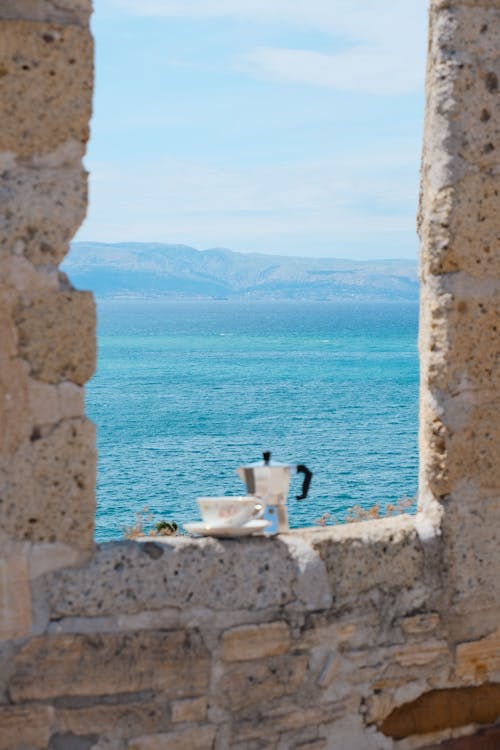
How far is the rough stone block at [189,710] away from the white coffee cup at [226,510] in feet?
1.72

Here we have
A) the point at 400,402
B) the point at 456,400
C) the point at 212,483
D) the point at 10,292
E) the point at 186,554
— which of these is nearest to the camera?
the point at 10,292

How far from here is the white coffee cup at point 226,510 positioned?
11.3 ft

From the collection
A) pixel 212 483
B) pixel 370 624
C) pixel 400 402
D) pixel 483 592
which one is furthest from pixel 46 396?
pixel 400 402

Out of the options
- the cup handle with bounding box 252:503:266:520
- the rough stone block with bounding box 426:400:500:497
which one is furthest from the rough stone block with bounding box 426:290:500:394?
the cup handle with bounding box 252:503:266:520

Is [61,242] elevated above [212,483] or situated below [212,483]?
above

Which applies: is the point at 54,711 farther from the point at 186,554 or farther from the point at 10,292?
the point at 10,292

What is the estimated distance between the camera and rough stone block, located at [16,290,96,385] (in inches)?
121

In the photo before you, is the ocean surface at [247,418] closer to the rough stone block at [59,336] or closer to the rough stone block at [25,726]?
the rough stone block at [25,726]

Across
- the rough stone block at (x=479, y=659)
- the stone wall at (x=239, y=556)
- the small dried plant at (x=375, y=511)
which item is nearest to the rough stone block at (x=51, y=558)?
the stone wall at (x=239, y=556)

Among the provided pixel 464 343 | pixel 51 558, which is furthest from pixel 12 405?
pixel 464 343

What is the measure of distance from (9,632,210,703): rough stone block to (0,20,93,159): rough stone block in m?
1.40

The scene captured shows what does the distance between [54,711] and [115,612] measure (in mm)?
322

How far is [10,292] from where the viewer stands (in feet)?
10.0

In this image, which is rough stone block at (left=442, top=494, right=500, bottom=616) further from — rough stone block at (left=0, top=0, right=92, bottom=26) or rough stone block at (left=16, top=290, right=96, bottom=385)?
rough stone block at (left=0, top=0, right=92, bottom=26)
